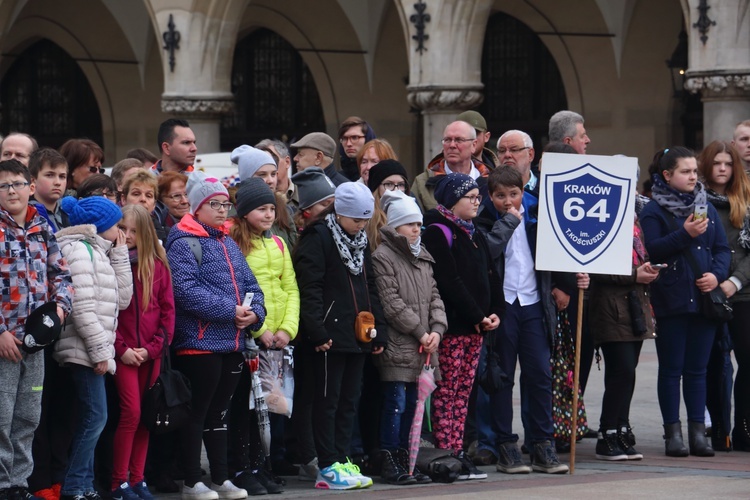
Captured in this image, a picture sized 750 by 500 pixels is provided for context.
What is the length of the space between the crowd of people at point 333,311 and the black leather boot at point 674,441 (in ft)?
0.07

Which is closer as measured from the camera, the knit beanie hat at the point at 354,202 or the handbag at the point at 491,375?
the knit beanie hat at the point at 354,202

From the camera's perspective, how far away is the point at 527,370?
837cm

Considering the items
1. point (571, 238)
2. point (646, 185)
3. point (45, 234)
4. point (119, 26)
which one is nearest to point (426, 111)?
point (646, 185)

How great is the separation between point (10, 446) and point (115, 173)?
2024 mm

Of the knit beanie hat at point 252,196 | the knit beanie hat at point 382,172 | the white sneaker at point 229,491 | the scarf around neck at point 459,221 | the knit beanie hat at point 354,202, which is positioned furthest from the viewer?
the knit beanie hat at point 382,172

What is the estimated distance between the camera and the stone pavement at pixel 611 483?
24.1 feet

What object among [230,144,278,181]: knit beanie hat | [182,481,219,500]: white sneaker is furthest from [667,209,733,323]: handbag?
[182,481,219,500]: white sneaker

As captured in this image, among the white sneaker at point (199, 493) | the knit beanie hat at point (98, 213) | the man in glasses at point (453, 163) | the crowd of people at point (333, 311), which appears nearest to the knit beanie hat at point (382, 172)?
the crowd of people at point (333, 311)

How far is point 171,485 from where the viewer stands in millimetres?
7680

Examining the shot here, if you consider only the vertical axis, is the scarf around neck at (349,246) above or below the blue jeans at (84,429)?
above

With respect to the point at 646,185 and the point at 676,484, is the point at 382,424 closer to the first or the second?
the point at 676,484

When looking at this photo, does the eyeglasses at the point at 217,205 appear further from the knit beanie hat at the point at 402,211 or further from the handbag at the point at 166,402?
the knit beanie hat at the point at 402,211

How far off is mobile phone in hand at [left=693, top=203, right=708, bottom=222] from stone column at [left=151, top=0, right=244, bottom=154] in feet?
35.1

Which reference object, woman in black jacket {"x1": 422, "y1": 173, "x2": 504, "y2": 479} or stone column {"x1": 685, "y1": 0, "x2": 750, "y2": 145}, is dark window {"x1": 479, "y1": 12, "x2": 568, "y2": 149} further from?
woman in black jacket {"x1": 422, "y1": 173, "x2": 504, "y2": 479}
